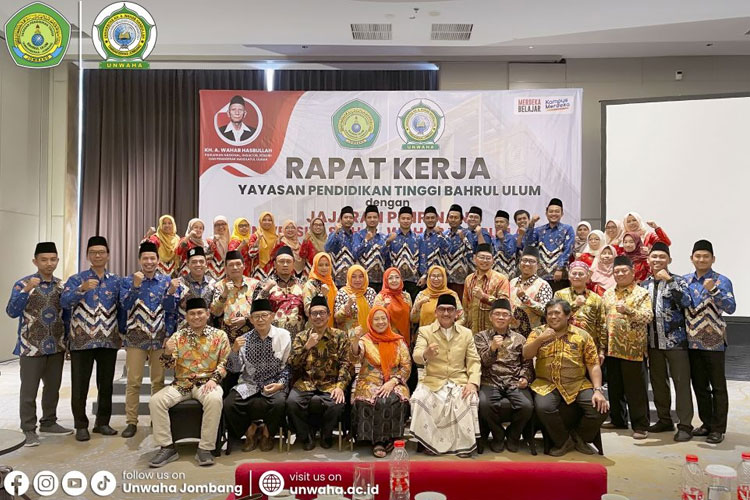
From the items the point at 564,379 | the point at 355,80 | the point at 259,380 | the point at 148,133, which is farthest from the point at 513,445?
the point at 148,133

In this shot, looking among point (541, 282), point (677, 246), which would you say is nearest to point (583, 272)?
point (541, 282)

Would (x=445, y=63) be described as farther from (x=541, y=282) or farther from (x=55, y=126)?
(x=55, y=126)

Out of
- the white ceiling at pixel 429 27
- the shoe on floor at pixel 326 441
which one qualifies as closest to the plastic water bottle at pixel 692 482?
Result: the shoe on floor at pixel 326 441

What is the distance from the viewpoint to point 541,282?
4.64 metres

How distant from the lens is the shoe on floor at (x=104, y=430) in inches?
168

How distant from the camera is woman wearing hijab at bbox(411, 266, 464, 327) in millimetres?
4605

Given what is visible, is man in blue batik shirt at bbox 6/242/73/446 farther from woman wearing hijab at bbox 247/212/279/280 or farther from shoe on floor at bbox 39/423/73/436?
woman wearing hijab at bbox 247/212/279/280

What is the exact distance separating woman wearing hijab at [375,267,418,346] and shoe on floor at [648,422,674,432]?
193cm

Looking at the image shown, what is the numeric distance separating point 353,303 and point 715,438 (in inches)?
108

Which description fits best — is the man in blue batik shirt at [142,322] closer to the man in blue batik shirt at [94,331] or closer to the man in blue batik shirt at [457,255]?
the man in blue batik shirt at [94,331]

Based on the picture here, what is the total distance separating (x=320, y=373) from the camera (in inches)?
159

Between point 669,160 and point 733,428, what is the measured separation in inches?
126

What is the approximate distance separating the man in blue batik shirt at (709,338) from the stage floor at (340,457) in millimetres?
186

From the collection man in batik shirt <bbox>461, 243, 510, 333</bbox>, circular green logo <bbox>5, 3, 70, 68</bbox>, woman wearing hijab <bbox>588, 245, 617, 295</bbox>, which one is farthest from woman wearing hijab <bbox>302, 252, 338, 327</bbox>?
circular green logo <bbox>5, 3, 70, 68</bbox>
